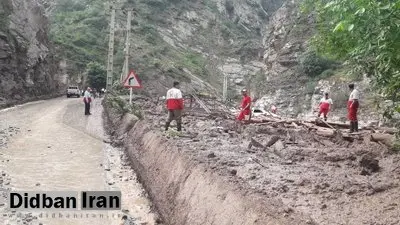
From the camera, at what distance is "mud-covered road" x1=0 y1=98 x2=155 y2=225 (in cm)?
820

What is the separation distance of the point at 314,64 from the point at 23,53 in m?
24.7

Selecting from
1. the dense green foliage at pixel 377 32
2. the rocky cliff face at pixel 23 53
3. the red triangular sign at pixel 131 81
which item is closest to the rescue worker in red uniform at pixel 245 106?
the red triangular sign at pixel 131 81

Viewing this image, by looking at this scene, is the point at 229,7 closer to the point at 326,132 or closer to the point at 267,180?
the point at 326,132

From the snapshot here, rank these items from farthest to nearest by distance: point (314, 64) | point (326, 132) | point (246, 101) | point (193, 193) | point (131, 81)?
point (314, 64) < point (131, 81) < point (246, 101) < point (326, 132) < point (193, 193)

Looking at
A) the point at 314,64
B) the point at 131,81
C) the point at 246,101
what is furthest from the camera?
the point at 314,64

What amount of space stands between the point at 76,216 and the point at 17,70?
32.7 m

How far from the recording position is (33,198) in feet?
29.7

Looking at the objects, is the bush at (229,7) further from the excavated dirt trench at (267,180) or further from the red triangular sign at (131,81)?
the excavated dirt trench at (267,180)

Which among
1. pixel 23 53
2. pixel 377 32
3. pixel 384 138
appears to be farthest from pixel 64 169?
pixel 23 53

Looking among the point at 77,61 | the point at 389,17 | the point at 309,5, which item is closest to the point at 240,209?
the point at 389,17

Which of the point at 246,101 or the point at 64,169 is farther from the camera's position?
the point at 246,101

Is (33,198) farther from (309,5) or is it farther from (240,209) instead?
(309,5)

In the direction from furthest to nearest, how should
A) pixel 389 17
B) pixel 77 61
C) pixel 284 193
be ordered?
pixel 77 61 → pixel 284 193 → pixel 389 17

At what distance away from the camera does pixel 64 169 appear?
11.9 meters
